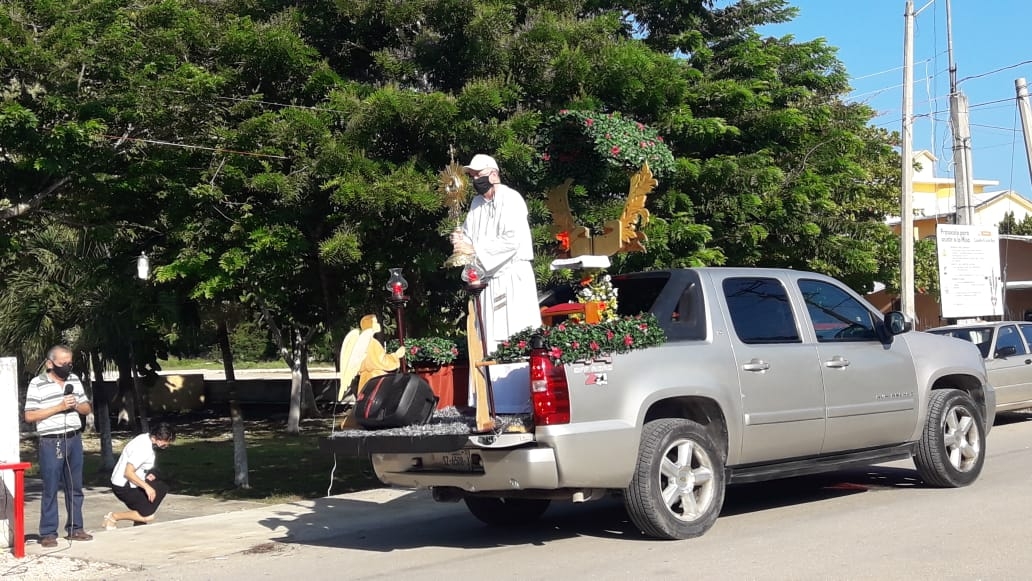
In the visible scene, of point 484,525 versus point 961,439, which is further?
point 961,439

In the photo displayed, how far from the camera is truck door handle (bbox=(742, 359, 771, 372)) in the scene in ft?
26.1

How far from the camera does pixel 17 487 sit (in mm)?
7977

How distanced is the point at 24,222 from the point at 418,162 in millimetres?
5333

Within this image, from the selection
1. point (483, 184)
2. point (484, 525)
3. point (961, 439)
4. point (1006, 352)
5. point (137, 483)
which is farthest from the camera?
point (1006, 352)

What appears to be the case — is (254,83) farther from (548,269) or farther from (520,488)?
(520,488)

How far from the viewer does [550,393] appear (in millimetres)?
6859

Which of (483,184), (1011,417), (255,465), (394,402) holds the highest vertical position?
(483,184)

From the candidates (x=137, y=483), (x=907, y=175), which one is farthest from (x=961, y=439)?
(x=907, y=175)

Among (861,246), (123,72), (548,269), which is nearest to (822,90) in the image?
(861,246)

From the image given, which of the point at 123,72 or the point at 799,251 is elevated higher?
the point at 123,72

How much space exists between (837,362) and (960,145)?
14.8m

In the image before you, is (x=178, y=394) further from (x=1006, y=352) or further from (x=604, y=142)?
(x=604, y=142)

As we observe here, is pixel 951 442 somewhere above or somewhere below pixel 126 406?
above

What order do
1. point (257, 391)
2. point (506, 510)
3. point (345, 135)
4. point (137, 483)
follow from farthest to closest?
point (257, 391)
point (345, 135)
point (137, 483)
point (506, 510)
